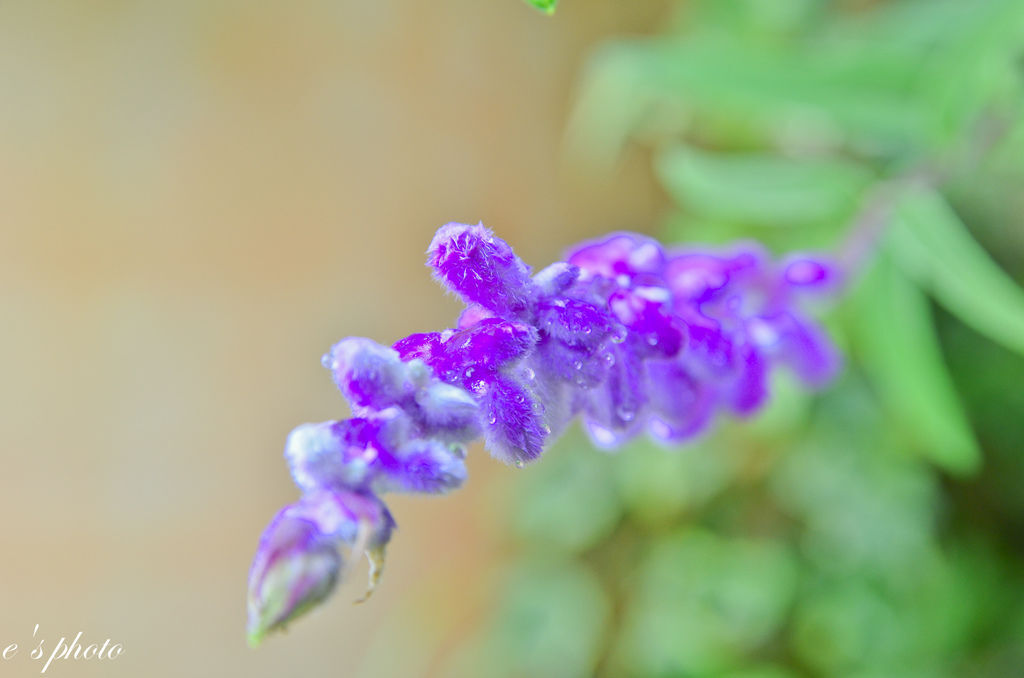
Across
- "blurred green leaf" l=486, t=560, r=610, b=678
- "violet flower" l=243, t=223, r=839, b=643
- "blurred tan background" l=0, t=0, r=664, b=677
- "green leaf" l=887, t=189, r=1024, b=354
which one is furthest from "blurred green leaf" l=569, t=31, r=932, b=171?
"blurred green leaf" l=486, t=560, r=610, b=678

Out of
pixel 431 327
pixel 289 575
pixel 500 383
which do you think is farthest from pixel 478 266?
pixel 431 327

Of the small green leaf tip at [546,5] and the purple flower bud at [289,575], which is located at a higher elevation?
the small green leaf tip at [546,5]

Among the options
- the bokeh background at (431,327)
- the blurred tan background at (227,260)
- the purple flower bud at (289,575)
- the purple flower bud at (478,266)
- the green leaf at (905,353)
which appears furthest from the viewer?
the blurred tan background at (227,260)

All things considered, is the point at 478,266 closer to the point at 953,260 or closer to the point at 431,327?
the point at 953,260

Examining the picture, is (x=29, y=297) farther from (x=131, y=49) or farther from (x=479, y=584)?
(x=479, y=584)

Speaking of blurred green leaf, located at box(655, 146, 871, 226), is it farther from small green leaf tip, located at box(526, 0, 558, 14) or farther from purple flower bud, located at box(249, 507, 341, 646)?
purple flower bud, located at box(249, 507, 341, 646)

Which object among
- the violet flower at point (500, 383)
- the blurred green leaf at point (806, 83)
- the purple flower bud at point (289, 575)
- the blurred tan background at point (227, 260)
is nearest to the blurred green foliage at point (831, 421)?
the blurred green leaf at point (806, 83)

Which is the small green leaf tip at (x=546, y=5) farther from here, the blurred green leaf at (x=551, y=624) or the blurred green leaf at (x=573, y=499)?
the blurred green leaf at (x=551, y=624)
